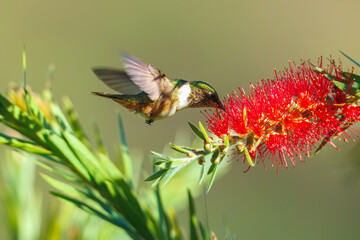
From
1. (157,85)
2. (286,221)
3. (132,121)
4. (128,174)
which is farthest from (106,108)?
(128,174)

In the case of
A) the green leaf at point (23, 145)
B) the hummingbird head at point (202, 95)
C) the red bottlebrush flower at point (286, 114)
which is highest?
the green leaf at point (23, 145)

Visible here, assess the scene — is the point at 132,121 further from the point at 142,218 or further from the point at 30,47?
the point at 142,218

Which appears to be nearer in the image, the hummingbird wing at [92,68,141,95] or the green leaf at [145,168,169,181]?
the green leaf at [145,168,169,181]

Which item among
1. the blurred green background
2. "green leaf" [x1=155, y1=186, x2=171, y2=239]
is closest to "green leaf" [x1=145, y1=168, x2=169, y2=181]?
"green leaf" [x1=155, y1=186, x2=171, y2=239]

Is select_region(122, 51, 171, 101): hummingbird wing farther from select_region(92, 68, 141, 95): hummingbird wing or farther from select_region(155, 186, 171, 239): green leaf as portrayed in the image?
select_region(155, 186, 171, 239): green leaf

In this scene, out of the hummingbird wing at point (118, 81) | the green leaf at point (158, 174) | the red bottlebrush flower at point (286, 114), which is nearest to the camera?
the green leaf at point (158, 174)

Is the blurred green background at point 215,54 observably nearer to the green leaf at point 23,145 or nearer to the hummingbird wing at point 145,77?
the hummingbird wing at point 145,77

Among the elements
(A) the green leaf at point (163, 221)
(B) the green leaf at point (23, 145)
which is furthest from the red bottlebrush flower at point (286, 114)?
(B) the green leaf at point (23, 145)
